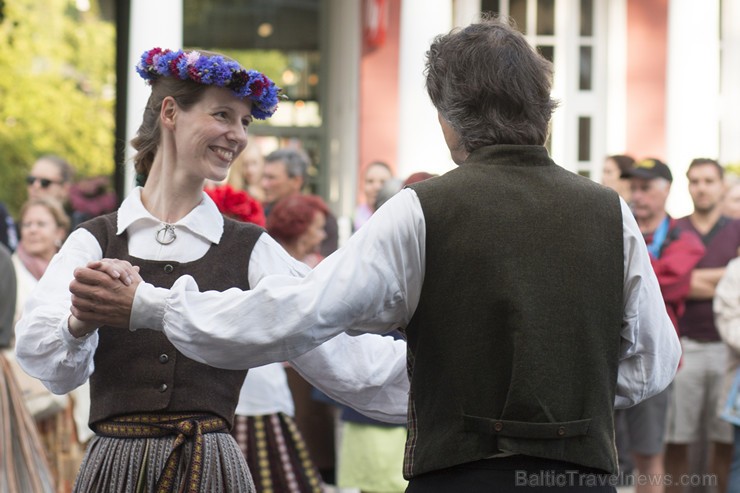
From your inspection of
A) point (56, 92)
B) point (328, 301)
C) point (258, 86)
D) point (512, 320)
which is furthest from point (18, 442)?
point (56, 92)

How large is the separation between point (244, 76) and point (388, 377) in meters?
0.81

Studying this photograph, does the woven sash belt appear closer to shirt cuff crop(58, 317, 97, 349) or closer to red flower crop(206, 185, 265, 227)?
shirt cuff crop(58, 317, 97, 349)

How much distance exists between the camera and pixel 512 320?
2471 mm

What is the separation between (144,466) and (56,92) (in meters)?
20.6

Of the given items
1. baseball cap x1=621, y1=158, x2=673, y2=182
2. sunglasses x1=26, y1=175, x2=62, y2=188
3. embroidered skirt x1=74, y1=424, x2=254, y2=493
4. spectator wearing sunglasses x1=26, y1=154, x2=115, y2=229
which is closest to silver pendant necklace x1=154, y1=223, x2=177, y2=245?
embroidered skirt x1=74, y1=424, x2=254, y2=493

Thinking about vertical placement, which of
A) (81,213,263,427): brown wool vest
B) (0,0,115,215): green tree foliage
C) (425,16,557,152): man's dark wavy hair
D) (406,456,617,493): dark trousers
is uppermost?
(0,0,115,215): green tree foliage

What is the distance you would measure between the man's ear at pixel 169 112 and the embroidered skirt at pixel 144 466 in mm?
776

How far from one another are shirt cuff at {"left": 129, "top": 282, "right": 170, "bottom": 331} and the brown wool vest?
444 millimetres

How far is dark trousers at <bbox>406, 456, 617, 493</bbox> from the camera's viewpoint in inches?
98.7

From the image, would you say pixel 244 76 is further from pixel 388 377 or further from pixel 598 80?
pixel 598 80

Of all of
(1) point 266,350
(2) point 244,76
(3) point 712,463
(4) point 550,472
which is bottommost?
(3) point 712,463

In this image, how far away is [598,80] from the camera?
13.5 m

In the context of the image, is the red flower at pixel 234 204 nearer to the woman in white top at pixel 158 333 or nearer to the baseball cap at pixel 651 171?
the woman in white top at pixel 158 333

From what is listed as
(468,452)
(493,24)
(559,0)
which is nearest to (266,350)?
(468,452)
